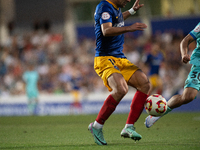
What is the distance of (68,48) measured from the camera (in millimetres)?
19750

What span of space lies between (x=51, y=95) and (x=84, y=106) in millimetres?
1634

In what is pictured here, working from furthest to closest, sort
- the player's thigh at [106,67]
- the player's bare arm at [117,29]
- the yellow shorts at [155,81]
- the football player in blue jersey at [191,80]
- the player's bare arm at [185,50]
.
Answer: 1. the yellow shorts at [155,81]
2. the football player in blue jersey at [191,80]
3. the player's bare arm at [185,50]
4. the player's thigh at [106,67]
5. the player's bare arm at [117,29]

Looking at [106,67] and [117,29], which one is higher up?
[117,29]

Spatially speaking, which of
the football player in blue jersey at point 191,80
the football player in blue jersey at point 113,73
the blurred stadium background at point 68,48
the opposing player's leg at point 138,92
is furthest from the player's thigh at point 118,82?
the blurred stadium background at point 68,48

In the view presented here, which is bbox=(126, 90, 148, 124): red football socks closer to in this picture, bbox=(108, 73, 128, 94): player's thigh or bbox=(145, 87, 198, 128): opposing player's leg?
bbox=(108, 73, 128, 94): player's thigh

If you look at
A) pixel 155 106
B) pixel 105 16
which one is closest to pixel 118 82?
pixel 155 106

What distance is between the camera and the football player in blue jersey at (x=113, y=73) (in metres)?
5.33

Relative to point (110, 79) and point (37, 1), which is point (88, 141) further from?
point (37, 1)

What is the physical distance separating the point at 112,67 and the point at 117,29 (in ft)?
2.10

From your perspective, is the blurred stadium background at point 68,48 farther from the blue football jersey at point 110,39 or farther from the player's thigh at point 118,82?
the player's thigh at point 118,82

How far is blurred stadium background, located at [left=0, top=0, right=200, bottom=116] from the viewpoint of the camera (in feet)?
54.3

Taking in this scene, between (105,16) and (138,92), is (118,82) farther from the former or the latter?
(105,16)

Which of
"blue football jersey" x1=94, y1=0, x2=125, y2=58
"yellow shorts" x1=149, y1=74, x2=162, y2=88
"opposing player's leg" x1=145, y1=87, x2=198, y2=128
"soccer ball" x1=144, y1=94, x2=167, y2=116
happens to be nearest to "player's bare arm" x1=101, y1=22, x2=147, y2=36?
"blue football jersey" x1=94, y1=0, x2=125, y2=58

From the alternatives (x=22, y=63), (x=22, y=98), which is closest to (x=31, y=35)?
(x=22, y=63)
